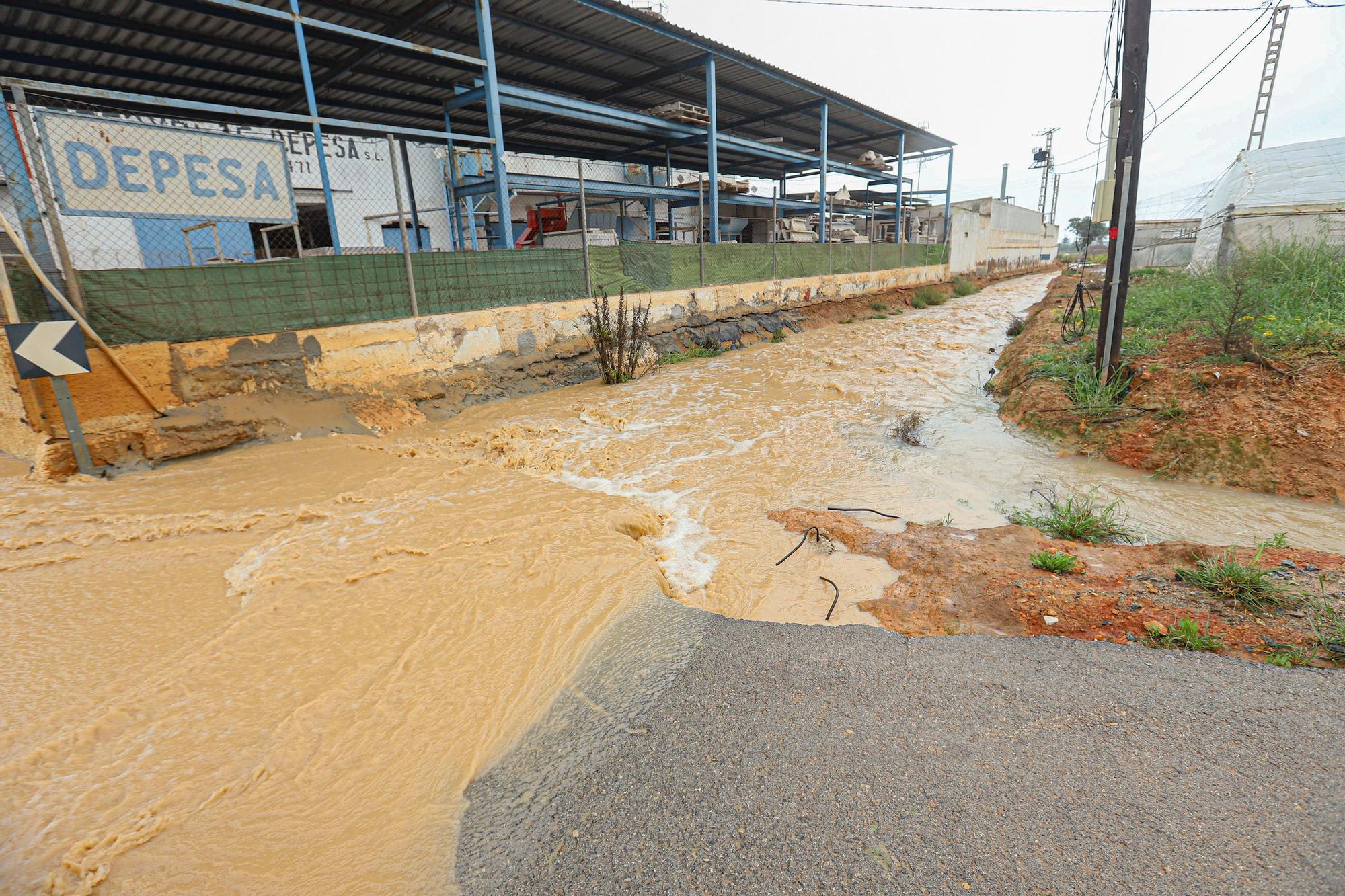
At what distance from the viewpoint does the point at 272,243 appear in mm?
16766

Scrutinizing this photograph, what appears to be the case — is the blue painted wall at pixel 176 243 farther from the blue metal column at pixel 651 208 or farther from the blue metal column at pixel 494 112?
the blue metal column at pixel 651 208

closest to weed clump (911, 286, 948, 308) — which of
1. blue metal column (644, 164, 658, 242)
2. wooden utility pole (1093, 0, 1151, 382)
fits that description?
blue metal column (644, 164, 658, 242)

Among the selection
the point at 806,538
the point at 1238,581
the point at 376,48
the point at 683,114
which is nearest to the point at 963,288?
the point at 683,114

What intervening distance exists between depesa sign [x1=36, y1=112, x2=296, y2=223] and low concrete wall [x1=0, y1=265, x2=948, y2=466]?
5.02 ft

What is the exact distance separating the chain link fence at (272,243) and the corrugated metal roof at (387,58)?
97 cm

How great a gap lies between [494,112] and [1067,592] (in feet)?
38.0

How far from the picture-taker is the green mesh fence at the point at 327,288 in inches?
229

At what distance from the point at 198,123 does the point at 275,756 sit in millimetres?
16770

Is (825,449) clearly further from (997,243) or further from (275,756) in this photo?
(997,243)

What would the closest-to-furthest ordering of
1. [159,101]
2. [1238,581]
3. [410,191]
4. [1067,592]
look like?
1. [1238,581]
2. [1067,592]
3. [159,101]
4. [410,191]

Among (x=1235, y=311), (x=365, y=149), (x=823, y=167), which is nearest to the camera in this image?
(x=1235, y=311)

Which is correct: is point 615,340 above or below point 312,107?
below

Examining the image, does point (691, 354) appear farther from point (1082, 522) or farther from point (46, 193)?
point (46, 193)

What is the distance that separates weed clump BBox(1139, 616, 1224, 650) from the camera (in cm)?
285
